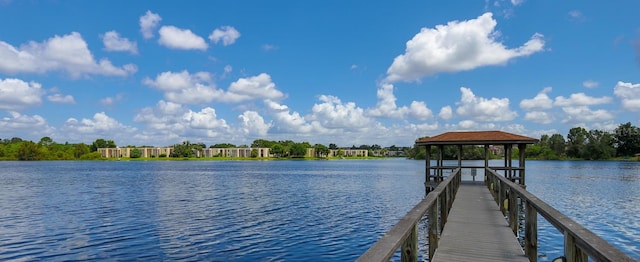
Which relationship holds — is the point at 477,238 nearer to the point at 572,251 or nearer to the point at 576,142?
the point at 572,251

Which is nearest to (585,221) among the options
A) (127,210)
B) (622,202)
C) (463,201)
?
(463,201)

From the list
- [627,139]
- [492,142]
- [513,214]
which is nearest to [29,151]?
[492,142]

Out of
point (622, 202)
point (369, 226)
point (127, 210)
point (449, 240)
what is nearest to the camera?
point (449, 240)

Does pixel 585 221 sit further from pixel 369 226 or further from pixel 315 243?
pixel 315 243

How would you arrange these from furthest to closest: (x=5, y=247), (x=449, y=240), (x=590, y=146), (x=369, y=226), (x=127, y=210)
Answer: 1. (x=590, y=146)
2. (x=127, y=210)
3. (x=369, y=226)
4. (x=5, y=247)
5. (x=449, y=240)

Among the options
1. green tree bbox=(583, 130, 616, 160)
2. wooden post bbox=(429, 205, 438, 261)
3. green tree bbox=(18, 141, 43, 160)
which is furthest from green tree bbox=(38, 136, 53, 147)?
wooden post bbox=(429, 205, 438, 261)

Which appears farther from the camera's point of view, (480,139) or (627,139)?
(627,139)

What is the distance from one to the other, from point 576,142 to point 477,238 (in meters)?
156

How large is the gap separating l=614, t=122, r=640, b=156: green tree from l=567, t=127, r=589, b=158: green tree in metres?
9.33

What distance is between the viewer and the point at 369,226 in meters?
16.4

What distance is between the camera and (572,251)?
4086mm

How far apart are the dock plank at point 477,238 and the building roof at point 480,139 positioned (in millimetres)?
10806

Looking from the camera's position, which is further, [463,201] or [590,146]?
[590,146]

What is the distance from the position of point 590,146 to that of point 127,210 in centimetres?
14380
